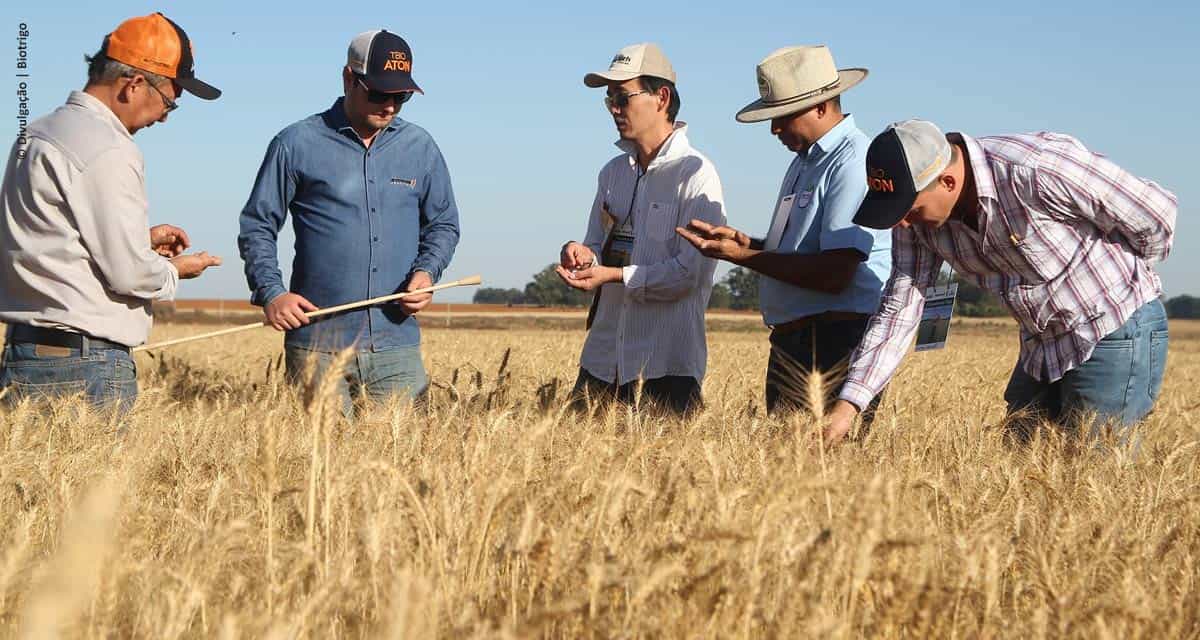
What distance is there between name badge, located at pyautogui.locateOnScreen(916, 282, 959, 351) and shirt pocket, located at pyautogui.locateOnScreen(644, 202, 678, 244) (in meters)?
1.21

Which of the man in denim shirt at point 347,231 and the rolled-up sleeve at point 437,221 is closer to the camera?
the man in denim shirt at point 347,231

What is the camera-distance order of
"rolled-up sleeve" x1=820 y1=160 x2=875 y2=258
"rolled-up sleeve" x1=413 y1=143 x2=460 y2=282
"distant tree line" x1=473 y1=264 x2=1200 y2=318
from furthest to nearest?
"distant tree line" x1=473 y1=264 x2=1200 y2=318 → "rolled-up sleeve" x1=413 y1=143 x2=460 y2=282 → "rolled-up sleeve" x1=820 y1=160 x2=875 y2=258

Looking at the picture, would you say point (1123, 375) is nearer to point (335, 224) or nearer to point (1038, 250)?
point (1038, 250)

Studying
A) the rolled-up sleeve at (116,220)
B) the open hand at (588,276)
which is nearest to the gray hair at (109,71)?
the rolled-up sleeve at (116,220)

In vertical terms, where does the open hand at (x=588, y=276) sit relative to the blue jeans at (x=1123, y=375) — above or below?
above

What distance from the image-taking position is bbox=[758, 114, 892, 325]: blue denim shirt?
14.3 ft

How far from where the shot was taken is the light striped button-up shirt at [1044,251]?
3.47 metres

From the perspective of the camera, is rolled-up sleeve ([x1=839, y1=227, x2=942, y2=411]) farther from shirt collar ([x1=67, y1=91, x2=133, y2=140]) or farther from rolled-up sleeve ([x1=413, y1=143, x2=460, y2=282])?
shirt collar ([x1=67, y1=91, x2=133, y2=140])

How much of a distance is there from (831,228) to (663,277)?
0.77 m

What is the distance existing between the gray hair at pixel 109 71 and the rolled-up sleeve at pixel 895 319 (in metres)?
2.58

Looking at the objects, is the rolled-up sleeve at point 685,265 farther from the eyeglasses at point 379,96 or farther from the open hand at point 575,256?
the eyeglasses at point 379,96

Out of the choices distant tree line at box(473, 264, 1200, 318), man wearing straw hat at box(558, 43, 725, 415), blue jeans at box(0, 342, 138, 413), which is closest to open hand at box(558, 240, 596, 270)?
man wearing straw hat at box(558, 43, 725, 415)

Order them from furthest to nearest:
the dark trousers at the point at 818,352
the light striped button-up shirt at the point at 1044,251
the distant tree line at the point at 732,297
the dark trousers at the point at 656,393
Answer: the distant tree line at the point at 732,297, the dark trousers at the point at 656,393, the dark trousers at the point at 818,352, the light striped button-up shirt at the point at 1044,251

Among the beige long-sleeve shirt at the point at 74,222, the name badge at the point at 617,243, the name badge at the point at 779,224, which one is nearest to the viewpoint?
the beige long-sleeve shirt at the point at 74,222
